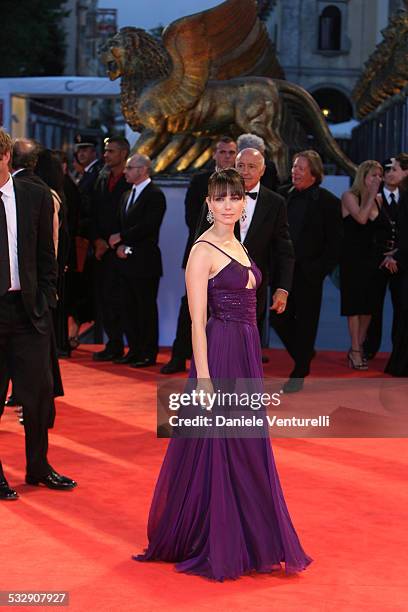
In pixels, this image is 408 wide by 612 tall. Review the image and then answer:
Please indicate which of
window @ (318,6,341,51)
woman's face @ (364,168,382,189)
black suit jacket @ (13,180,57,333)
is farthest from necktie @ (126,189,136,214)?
window @ (318,6,341,51)

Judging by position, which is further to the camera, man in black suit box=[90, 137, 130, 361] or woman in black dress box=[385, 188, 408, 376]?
man in black suit box=[90, 137, 130, 361]

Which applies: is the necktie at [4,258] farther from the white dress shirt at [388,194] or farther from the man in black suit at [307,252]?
the white dress shirt at [388,194]

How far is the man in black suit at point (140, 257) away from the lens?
10.2 meters

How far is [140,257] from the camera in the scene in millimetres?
10273

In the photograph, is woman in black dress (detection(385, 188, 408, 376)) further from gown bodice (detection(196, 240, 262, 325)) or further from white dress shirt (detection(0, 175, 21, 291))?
gown bodice (detection(196, 240, 262, 325))

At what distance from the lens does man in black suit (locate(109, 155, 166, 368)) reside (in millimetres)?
10242

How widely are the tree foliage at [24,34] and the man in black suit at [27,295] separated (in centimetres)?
2946

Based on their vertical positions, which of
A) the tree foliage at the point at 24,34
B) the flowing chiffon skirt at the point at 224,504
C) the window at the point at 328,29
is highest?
the window at the point at 328,29

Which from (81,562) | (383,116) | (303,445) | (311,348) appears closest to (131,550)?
(81,562)

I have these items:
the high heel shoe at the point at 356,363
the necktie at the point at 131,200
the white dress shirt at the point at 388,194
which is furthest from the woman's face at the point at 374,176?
the necktie at the point at 131,200

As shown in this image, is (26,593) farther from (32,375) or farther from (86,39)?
(86,39)

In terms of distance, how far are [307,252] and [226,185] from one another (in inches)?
173

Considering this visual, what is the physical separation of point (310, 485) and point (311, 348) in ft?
9.59

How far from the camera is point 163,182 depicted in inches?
468
